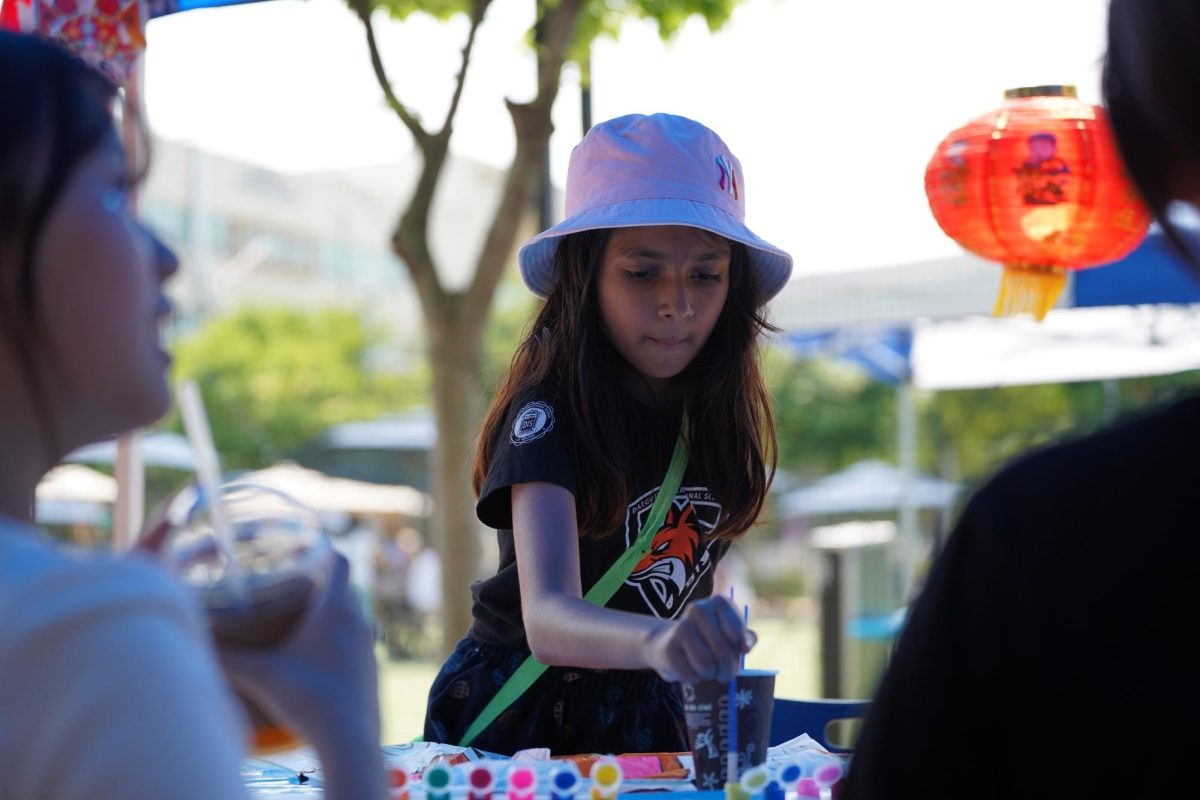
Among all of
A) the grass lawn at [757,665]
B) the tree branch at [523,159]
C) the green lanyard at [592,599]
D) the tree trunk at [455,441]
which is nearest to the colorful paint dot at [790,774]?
the green lanyard at [592,599]

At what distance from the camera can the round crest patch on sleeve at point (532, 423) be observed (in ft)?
7.10

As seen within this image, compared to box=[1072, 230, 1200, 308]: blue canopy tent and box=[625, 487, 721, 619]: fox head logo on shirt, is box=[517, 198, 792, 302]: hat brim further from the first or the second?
box=[1072, 230, 1200, 308]: blue canopy tent

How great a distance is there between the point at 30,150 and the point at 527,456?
1.29m

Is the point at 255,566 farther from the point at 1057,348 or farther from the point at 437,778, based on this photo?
the point at 1057,348

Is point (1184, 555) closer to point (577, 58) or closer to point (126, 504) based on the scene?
point (126, 504)

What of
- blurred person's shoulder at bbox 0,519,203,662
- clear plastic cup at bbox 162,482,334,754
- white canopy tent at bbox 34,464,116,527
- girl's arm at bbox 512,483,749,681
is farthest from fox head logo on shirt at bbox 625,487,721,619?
white canopy tent at bbox 34,464,116,527

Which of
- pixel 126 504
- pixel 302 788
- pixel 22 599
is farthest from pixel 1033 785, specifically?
pixel 126 504

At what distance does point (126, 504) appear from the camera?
13.2 ft

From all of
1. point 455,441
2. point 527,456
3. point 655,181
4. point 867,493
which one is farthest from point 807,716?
point 867,493

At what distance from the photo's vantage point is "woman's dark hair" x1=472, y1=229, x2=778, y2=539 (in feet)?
7.21

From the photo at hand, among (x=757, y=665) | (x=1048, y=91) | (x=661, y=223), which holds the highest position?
(x=1048, y=91)

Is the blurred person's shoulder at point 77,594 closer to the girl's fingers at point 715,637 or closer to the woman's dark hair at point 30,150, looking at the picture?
the woman's dark hair at point 30,150

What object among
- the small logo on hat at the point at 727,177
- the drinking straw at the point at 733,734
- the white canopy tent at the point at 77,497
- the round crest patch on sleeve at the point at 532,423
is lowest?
the white canopy tent at the point at 77,497

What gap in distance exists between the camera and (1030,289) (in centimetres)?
468
